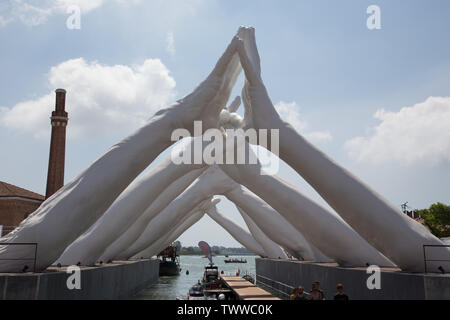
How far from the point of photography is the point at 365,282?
1212cm

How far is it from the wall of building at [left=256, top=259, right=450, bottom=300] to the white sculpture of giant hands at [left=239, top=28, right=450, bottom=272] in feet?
2.84

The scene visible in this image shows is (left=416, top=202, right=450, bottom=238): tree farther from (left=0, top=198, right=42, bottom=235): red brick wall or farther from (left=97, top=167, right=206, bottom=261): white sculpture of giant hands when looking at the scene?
(left=0, top=198, right=42, bottom=235): red brick wall

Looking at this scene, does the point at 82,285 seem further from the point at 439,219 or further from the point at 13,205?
the point at 439,219

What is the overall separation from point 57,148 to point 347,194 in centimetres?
3403

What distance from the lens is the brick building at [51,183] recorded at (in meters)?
38.1

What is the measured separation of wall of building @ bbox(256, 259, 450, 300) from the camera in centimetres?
934

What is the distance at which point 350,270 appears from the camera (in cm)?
1336

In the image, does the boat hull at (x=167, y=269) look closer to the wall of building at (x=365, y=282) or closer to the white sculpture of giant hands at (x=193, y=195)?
the white sculpture of giant hands at (x=193, y=195)

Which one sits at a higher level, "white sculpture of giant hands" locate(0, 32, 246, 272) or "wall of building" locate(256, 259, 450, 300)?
"white sculpture of giant hands" locate(0, 32, 246, 272)

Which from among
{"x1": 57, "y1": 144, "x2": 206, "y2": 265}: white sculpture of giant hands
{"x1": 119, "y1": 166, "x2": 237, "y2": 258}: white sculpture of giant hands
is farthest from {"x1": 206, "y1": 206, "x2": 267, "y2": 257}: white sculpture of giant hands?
{"x1": 57, "y1": 144, "x2": 206, "y2": 265}: white sculpture of giant hands

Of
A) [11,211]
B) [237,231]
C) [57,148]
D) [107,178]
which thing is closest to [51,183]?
[57,148]

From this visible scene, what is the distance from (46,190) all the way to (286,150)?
104ft
